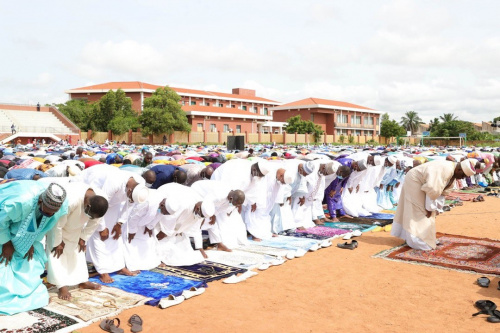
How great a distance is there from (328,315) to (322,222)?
14.8 ft

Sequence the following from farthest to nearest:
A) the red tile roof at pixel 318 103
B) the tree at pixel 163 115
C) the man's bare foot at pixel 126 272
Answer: the red tile roof at pixel 318 103, the tree at pixel 163 115, the man's bare foot at pixel 126 272

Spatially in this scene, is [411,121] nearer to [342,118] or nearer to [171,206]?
[342,118]

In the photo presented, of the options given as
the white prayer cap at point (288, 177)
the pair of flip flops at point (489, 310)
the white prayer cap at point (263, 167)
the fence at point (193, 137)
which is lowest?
the pair of flip flops at point (489, 310)

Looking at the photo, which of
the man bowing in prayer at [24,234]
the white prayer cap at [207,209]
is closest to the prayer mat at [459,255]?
the white prayer cap at [207,209]

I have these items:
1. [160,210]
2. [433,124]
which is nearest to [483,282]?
[160,210]

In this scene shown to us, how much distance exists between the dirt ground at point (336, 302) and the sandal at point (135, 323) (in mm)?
70

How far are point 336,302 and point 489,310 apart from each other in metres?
1.44

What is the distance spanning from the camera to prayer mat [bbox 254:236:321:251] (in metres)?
7.22

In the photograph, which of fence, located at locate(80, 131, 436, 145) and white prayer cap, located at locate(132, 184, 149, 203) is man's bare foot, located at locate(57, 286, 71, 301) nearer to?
white prayer cap, located at locate(132, 184, 149, 203)

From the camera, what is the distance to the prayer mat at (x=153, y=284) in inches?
198

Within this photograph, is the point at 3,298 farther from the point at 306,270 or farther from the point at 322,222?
the point at 322,222

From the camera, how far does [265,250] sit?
700 centimetres

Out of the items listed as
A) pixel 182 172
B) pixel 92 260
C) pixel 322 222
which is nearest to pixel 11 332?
pixel 92 260

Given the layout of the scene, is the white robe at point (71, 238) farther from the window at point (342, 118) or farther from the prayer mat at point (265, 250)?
the window at point (342, 118)
